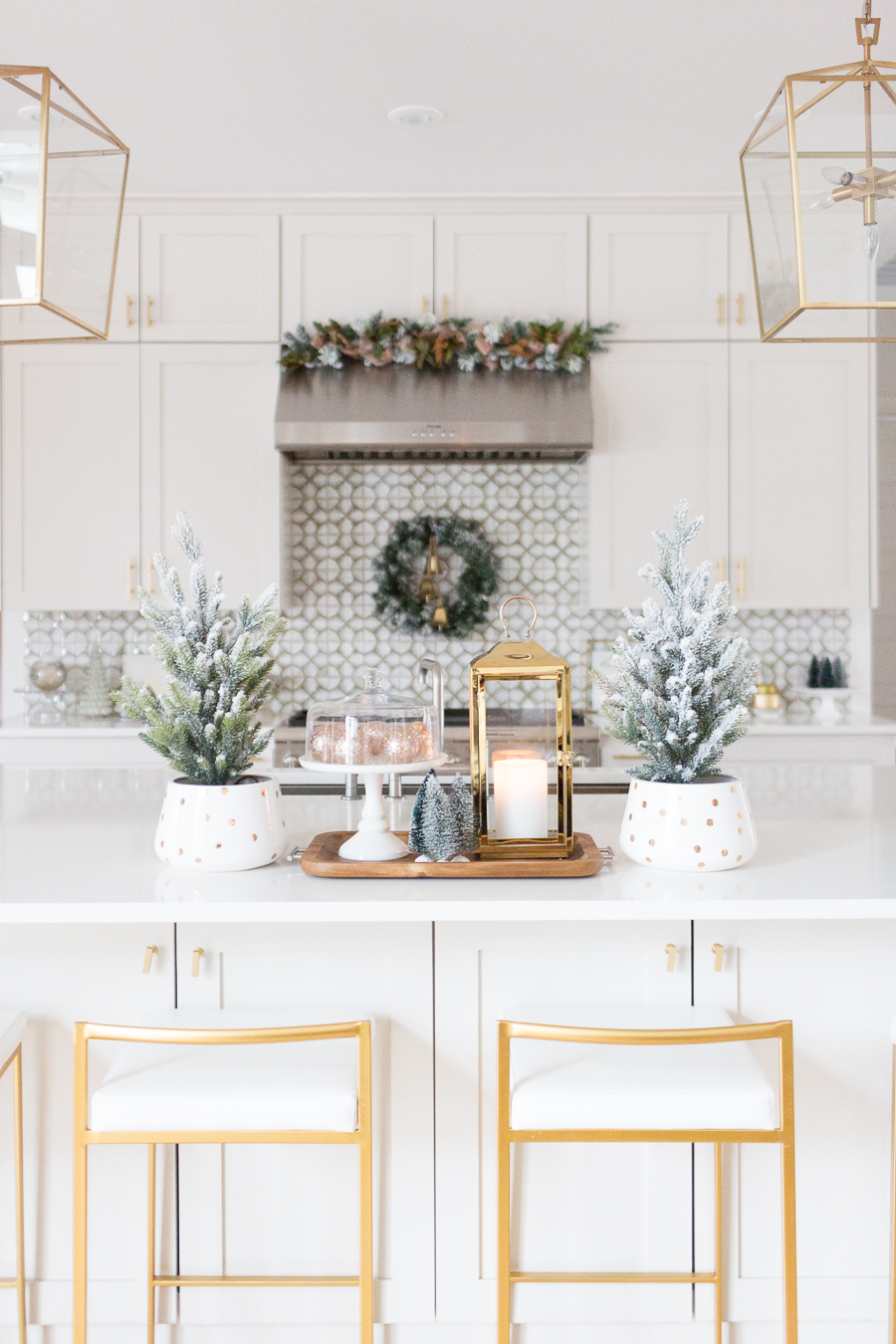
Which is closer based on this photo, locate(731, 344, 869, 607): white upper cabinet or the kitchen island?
the kitchen island

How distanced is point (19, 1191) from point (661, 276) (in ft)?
10.5

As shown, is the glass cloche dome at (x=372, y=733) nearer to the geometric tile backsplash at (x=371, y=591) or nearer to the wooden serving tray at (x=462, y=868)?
the wooden serving tray at (x=462, y=868)

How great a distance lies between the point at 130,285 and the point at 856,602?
2666 millimetres

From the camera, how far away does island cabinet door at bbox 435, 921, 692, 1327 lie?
5.09 feet

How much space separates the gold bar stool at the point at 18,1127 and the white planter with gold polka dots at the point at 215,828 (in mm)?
302

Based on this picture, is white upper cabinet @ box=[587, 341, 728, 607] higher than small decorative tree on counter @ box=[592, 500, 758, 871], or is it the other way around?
white upper cabinet @ box=[587, 341, 728, 607]

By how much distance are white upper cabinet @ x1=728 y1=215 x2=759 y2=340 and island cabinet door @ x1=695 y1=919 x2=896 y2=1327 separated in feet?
8.33

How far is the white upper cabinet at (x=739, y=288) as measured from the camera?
3.56 meters

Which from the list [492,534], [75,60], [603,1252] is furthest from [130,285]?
[603,1252]

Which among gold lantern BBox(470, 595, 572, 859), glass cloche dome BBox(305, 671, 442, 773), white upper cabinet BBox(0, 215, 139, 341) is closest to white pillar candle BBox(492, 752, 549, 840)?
gold lantern BBox(470, 595, 572, 859)

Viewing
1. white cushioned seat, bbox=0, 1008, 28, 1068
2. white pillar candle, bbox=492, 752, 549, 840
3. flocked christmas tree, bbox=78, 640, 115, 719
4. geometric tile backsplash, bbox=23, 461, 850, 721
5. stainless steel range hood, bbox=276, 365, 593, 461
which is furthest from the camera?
geometric tile backsplash, bbox=23, 461, 850, 721

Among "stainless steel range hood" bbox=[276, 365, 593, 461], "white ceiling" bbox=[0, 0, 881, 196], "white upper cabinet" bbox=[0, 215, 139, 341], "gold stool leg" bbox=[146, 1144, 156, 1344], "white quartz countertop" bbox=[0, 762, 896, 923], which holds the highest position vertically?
"white ceiling" bbox=[0, 0, 881, 196]

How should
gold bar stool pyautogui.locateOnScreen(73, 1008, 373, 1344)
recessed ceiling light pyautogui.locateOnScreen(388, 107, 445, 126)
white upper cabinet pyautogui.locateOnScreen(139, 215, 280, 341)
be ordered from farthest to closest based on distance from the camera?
white upper cabinet pyautogui.locateOnScreen(139, 215, 280, 341) < recessed ceiling light pyautogui.locateOnScreen(388, 107, 445, 126) < gold bar stool pyautogui.locateOnScreen(73, 1008, 373, 1344)

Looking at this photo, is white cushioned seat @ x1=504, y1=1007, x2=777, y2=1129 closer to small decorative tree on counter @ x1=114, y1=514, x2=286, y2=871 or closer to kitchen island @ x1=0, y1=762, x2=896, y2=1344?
kitchen island @ x1=0, y1=762, x2=896, y2=1344
